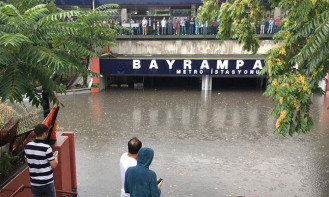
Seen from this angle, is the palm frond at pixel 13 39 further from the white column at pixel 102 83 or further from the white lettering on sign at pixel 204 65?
the white column at pixel 102 83

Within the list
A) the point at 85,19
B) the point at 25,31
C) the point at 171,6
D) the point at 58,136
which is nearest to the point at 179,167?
the point at 58,136

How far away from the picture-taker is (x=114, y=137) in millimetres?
12422

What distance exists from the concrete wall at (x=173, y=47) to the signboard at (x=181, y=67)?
101 inches

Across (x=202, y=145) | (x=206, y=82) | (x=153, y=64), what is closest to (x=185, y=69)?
(x=206, y=82)

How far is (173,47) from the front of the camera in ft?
78.6

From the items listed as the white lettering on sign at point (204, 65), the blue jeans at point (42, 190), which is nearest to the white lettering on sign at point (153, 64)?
the white lettering on sign at point (204, 65)

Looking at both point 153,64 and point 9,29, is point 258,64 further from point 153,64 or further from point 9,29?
point 9,29

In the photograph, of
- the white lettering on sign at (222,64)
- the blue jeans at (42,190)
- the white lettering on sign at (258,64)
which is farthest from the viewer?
the white lettering on sign at (222,64)

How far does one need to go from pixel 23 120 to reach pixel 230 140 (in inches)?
291

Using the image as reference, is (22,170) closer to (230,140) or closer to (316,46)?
(316,46)

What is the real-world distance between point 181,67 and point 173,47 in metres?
3.02

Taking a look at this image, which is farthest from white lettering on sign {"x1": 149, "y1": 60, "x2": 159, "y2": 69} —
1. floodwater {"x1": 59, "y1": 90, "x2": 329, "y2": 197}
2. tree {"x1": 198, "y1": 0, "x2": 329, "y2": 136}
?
tree {"x1": 198, "y1": 0, "x2": 329, "y2": 136}

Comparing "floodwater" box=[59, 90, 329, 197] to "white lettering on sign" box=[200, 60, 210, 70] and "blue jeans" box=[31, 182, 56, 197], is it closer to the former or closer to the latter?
"blue jeans" box=[31, 182, 56, 197]

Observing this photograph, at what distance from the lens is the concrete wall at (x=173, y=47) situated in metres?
23.6
